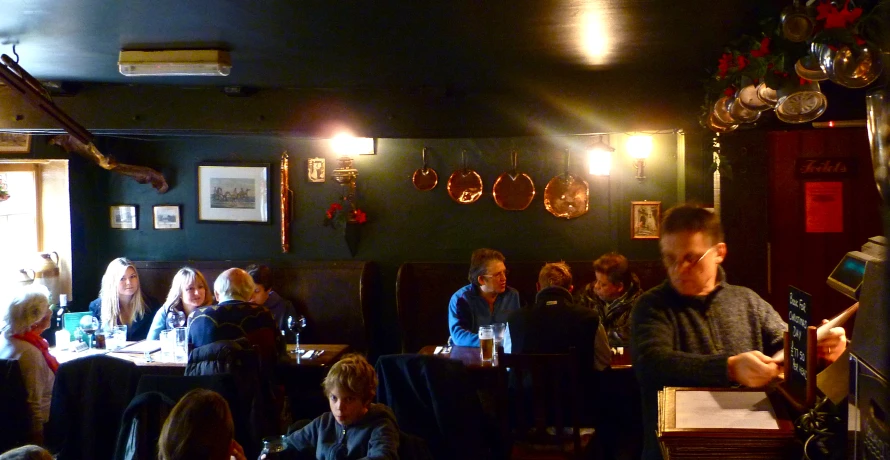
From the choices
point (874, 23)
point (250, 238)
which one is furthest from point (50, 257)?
point (874, 23)

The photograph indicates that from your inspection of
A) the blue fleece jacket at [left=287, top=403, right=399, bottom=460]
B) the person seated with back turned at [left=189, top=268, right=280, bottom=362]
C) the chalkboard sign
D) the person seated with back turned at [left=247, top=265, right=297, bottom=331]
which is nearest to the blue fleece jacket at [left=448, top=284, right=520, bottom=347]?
the person seated with back turned at [left=189, top=268, right=280, bottom=362]

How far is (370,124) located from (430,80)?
601 millimetres

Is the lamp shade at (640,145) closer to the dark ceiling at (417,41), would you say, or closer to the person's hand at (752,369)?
the dark ceiling at (417,41)

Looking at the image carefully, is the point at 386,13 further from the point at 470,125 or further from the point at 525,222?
the point at 525,222

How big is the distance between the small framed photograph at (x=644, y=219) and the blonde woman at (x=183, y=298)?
3738 millimetres

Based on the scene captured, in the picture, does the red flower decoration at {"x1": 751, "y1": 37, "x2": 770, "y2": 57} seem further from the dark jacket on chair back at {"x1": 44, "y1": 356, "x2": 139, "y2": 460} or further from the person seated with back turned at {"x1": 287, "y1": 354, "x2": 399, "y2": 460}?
the dark jacket on chair back at {"x1": 44, "y1": 356, "x2": 139, "y2": 460}

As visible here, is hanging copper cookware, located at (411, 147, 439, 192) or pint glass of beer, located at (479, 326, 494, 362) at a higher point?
hanging copper cookware, located at (411, 147, 439, 192)

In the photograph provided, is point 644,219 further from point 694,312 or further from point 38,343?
point 694,312

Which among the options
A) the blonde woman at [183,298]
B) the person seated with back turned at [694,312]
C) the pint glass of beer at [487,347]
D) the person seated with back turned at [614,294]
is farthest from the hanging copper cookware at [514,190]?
the person seated with back turned at [694,312]

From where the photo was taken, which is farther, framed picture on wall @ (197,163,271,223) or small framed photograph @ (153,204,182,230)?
small framed photograph @ (153,204,182,230)

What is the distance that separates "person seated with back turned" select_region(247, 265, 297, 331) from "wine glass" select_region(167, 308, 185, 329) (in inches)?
26.6

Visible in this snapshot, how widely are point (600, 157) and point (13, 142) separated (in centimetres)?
498

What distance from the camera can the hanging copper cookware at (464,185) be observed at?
7332mm

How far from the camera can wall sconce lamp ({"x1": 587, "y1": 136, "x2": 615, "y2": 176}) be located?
6906mm
